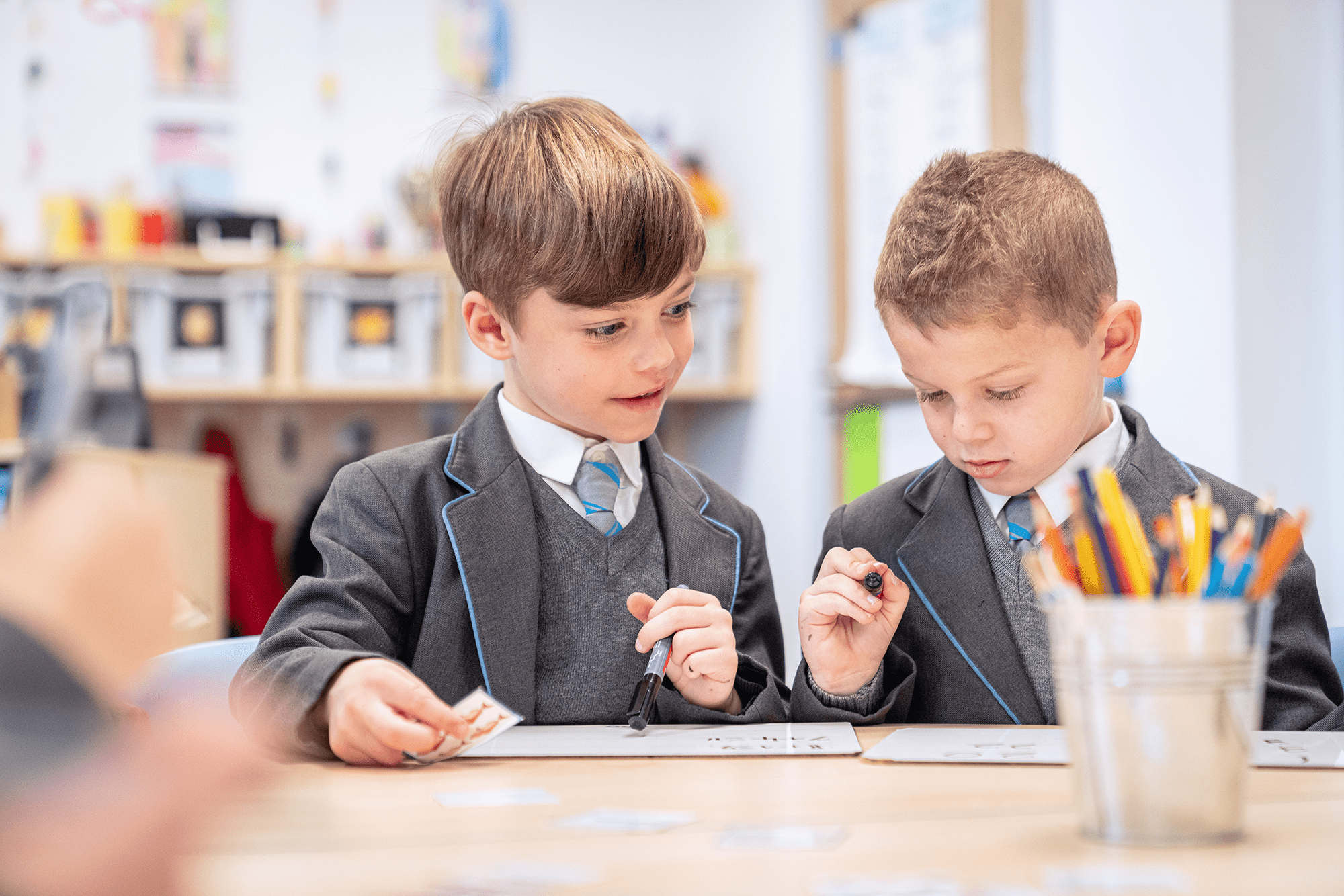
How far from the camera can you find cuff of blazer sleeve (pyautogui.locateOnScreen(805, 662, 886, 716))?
978 mm

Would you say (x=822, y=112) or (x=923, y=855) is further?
(x=822, y=112)

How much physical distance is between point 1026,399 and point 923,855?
611mm

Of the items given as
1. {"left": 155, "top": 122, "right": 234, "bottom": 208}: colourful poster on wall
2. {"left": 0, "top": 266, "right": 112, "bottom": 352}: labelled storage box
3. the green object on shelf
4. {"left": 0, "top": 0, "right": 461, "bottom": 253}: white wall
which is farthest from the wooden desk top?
{"left": 155, "top": 122, "right": 234, "bottom": 208}: colourful poster on wall

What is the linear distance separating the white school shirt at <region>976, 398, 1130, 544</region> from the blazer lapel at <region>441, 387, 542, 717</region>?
434mm

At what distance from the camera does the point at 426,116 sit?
3633 millimetres

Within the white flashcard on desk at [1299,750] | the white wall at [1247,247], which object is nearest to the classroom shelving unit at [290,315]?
the white wall at [1247,247]

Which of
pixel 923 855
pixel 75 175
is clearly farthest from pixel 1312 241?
pixel 75 175

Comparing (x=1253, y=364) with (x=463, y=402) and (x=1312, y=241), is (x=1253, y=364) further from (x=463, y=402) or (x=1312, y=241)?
(x=463, y=402)

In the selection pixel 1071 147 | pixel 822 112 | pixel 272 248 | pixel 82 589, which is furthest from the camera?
pixel 272 248

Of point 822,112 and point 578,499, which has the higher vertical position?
point 822,112

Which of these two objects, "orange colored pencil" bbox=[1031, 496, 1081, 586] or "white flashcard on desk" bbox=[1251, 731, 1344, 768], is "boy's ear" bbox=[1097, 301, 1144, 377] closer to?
"white flashcard on desk" bbox=[1251, 731, 1344, 768]

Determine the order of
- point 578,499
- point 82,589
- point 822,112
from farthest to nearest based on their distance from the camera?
point 822,112, point 578,499, point 82,589

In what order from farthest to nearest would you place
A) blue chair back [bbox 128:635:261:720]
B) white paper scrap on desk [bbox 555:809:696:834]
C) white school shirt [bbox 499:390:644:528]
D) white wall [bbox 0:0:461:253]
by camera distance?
white wall [bbox 0:0:461:253], white school shirt [bbox 499:390:644:528], white paper scrap on desk [bbox 555:809:696:834], blue chair back [bbox 128:635:261:720]

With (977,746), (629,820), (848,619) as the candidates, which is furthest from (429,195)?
(629,820)
